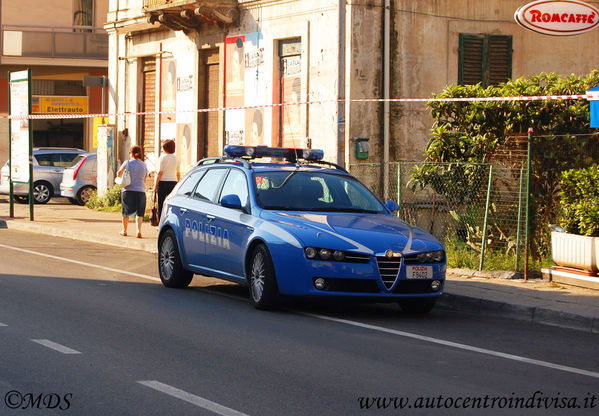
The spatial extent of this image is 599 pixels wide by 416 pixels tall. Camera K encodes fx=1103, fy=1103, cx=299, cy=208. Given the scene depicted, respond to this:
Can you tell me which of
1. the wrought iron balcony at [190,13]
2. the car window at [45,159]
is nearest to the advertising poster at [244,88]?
the wrought iron balcony at [190,13]

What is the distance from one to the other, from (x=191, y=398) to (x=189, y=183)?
719cm

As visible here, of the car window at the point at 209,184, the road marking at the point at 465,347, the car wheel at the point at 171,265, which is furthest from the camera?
the car wheel at the point at 171,265

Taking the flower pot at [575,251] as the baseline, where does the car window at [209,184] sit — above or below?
above

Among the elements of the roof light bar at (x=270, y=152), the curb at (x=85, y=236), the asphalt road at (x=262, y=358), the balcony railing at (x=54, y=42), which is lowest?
the curb at (x=85, y=236)

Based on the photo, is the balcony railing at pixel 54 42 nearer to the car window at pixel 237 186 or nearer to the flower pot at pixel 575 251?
the car window at pixel 237 186

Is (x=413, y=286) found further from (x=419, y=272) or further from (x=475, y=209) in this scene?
(x=475, y=209)

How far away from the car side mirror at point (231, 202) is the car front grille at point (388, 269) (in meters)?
1.88

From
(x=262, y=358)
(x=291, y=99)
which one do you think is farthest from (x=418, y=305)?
(x=291, y=99)

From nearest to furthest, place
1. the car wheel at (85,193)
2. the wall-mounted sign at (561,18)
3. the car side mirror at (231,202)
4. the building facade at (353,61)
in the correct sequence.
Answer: the car side mirror at (231,202) → the wall-mounted sign at (561,18) → the building facade at (353,61) → the car wheel at (85,193)

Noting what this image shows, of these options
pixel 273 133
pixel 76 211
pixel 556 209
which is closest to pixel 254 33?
pixel 273 133

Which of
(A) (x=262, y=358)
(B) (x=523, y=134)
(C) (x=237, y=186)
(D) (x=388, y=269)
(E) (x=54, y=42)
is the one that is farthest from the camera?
(E) (x=54, y=42)

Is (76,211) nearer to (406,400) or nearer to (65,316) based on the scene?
(65,316)

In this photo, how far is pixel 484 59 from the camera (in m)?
22.2

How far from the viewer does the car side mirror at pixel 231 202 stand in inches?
479
